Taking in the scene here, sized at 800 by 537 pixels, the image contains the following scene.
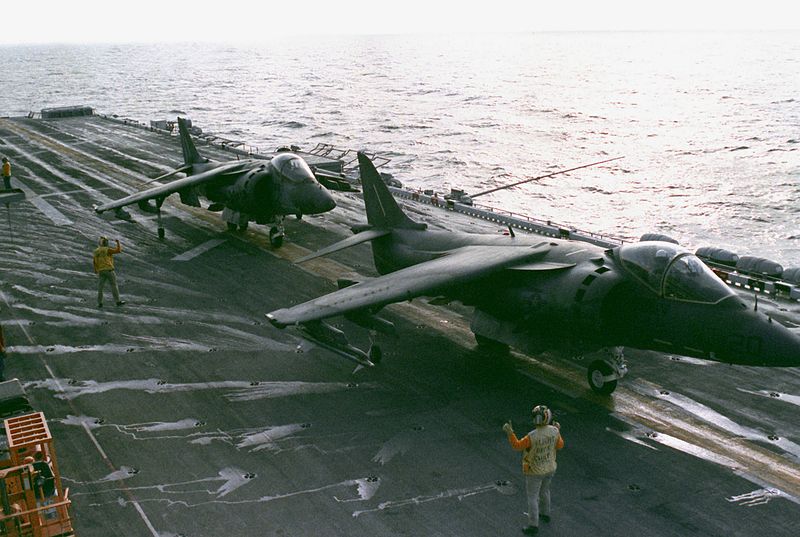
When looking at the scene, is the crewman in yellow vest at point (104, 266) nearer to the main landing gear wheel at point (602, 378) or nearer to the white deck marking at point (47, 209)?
the white deck marking at point (47, 209)

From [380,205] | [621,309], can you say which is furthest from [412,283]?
[380,205]

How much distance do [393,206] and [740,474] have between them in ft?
39.5

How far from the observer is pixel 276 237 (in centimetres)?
2917

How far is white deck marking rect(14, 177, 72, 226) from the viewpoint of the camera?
108 ft

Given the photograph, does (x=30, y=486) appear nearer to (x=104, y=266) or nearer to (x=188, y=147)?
(x=104, y=266)

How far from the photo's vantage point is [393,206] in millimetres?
21828

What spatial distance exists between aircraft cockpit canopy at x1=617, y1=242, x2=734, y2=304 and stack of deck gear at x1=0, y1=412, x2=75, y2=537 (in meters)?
11.7

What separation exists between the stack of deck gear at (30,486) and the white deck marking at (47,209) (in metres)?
24.2

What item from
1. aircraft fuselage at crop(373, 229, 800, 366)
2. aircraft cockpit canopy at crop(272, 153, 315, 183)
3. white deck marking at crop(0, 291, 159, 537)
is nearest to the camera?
white deck marking at crop(0, 291, 159, 537)

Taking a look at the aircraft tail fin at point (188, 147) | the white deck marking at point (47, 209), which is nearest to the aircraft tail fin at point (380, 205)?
the aircraft tail fin at point (188, 147)

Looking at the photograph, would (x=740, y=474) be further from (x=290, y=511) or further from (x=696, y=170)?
(x=696, y=170)

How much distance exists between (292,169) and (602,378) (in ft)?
53.3

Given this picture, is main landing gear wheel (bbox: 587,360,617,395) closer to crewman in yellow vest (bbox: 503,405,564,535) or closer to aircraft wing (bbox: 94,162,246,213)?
crewman in yellow vest (bbox: 503,405,564,535)

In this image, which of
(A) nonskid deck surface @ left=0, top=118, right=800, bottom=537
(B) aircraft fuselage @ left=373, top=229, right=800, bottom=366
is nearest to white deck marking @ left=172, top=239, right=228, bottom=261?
(A) nonskid deck surface @ left=0, top=118, right=800, bottom=537
